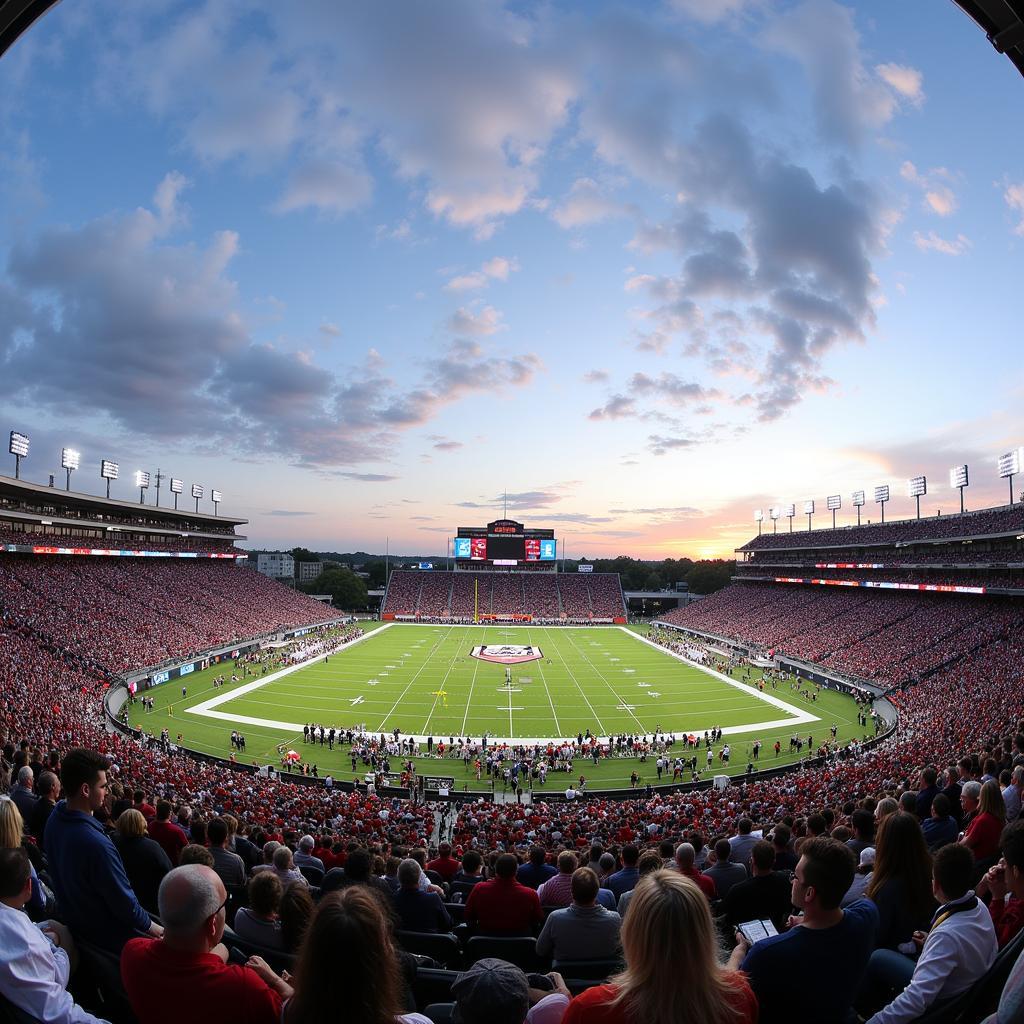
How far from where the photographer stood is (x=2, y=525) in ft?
152

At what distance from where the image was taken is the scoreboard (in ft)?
318

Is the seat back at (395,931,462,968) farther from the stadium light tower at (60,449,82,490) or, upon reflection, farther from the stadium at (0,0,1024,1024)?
the stadium light tower at (60,449,82,490)

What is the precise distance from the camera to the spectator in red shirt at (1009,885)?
3.73 m

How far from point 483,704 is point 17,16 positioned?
121ft

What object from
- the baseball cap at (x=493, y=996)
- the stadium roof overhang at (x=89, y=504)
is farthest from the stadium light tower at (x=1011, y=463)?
the stadium roof overhang at (x=89, y=504)

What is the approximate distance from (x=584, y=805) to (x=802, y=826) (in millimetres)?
12107

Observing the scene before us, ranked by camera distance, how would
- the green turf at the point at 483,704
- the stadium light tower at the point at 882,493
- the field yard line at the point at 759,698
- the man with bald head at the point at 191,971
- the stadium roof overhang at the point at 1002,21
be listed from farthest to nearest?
the stadium light tower at the point at 882,493
the field yard line at the point at 759,698
the green turf at the point at 483,704
the stadium roof overhang at the point at 1002,21
the man with bald head at the point at 191,971

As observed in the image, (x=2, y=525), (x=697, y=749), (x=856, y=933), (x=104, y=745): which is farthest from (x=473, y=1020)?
(x=2, y=525)

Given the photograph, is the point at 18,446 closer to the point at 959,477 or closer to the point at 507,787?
the point at 507,787

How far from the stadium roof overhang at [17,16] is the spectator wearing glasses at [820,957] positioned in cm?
822

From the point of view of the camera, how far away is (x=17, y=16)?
5.31 metres

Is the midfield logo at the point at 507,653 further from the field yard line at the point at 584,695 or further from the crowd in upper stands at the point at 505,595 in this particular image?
the crowd in upper stands at the point at 505,595

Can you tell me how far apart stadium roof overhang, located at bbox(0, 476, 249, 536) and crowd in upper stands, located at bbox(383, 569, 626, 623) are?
27.9 metres

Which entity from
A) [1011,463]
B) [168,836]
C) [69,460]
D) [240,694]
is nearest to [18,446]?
[69,460]
